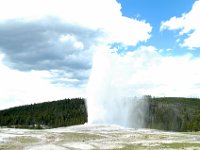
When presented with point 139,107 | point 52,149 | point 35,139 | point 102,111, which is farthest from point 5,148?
point 139,107

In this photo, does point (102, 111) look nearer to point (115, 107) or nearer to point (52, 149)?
point (115, 107)

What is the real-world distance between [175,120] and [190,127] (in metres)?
37.8

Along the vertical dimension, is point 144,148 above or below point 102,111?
below

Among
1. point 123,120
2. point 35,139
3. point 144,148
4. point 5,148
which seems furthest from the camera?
point 123,120

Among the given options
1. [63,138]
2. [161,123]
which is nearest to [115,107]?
[63,138]

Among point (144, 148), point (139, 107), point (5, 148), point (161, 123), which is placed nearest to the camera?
point (144, 148)

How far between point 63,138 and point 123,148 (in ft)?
52.1

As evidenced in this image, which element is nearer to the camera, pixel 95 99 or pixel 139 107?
pixel 95 99

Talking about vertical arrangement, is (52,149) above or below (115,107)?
below

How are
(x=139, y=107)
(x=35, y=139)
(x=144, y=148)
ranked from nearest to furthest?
1. (x=144, y=148)
2. (x=35, y=139)
3. (x=139, y=107)

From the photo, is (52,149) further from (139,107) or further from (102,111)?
(139,107)

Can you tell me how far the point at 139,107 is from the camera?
139 m

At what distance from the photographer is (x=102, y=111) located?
10706 cm

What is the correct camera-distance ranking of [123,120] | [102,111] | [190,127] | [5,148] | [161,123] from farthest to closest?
[161,123] → [190,127] → [123,120] → [102,111] → [5,148]
